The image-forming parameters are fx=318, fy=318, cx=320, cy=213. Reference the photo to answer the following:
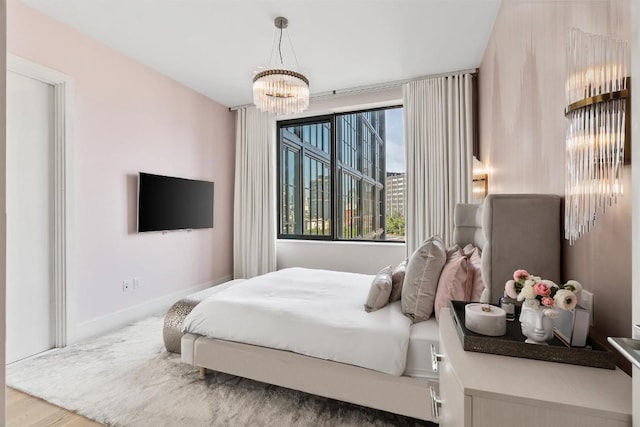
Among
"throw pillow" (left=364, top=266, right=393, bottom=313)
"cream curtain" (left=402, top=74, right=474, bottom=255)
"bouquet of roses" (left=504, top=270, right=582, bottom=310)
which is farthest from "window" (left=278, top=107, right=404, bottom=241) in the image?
"bouquet of roses" (left=504, top=270, right=582, bottom=310)

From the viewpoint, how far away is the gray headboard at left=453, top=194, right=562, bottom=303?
4.38ft

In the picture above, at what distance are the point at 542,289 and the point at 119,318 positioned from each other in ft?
11.6

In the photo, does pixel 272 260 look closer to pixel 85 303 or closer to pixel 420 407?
pixel 85 303

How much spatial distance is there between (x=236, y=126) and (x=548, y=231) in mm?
4345

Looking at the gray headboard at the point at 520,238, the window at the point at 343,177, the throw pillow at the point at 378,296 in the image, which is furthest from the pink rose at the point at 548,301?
the window at the point at 343,177

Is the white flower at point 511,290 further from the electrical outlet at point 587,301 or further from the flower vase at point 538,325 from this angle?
the electrical outlet at point 587,301

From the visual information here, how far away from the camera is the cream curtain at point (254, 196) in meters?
4.55

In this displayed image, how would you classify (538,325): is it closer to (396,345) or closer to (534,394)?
(534,394)

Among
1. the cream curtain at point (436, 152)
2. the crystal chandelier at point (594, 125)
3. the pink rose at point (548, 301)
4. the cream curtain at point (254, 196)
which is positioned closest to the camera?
the crystal chandelier at point (594, 125)

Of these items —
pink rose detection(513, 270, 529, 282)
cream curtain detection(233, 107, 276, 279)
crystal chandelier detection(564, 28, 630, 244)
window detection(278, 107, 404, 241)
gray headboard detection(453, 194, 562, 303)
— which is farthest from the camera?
cream curtain detection(233, 107, 276, 279)

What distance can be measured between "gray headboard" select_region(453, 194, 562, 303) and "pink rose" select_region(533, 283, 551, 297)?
424 mm

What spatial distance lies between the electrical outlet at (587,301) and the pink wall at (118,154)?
3.45m

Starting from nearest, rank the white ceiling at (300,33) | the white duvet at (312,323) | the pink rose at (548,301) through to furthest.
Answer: the pink rose at (548,301) → the white duvet at (312,323) → the white ceiling at (300,33)

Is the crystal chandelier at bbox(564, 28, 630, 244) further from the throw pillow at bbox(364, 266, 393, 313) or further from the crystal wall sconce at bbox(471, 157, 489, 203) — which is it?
the crystal wall sconce at bbox(471, 157, 489, 203)
